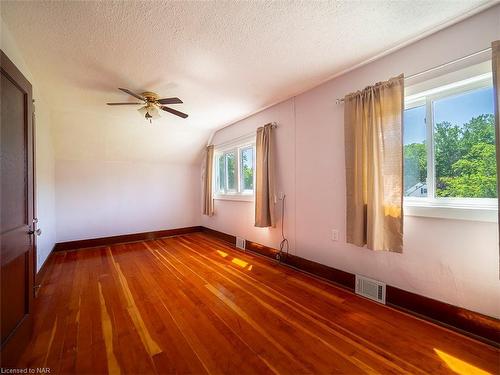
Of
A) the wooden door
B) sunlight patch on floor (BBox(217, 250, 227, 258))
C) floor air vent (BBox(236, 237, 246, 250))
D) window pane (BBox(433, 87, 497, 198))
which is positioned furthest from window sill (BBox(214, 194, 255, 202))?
the wooden door

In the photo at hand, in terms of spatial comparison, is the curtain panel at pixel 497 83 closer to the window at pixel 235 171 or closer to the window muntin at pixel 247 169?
the window at pixel 235 171

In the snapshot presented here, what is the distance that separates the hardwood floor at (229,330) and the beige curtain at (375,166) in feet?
2.33

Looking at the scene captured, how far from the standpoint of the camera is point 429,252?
193 cm

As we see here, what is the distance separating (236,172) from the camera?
4516 mm

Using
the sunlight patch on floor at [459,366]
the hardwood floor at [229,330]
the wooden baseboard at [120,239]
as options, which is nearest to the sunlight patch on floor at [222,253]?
the hardwood floor at [229,330]

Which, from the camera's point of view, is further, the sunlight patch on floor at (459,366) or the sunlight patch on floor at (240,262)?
the sunlight patch on floor at (240,262)

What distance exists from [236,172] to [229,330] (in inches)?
122

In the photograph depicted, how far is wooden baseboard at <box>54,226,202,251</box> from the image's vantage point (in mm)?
4149

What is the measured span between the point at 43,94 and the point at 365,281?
4.60 metres

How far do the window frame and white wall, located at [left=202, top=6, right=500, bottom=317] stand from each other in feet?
1.19

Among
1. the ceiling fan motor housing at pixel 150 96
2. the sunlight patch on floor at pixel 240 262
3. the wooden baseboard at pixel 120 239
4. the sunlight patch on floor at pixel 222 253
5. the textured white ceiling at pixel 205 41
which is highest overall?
the textured white ceiling at pixel 205 41

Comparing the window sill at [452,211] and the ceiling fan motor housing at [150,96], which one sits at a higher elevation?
the ceiling fan motor housing at [150,96]

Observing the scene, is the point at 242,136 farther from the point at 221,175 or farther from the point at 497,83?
the point at 497,83

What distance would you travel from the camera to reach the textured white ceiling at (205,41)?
161 cm
